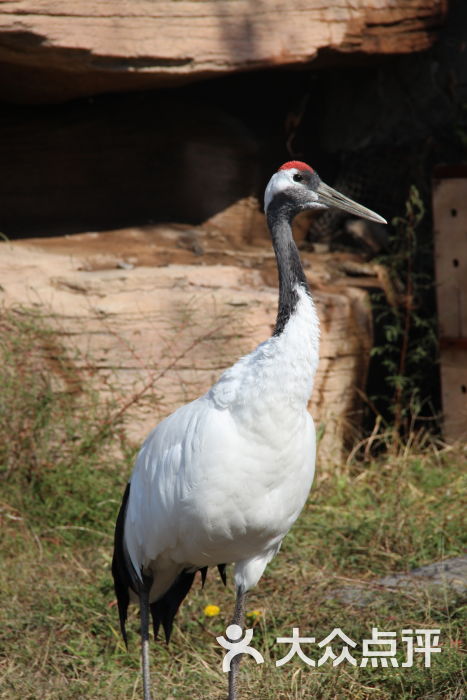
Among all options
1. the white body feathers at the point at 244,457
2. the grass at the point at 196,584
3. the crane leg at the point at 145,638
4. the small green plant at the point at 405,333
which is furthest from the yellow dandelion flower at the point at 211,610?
the small green plant at the point at 405,333

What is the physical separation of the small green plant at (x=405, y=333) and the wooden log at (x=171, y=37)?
97cm

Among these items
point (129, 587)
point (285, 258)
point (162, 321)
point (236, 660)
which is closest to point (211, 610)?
point (129, 587)

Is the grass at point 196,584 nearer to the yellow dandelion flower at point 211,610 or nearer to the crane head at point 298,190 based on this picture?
the yellow dandelion flower at point 211,610

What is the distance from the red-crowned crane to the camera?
8.70ft

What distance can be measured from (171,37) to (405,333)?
6.22 feet

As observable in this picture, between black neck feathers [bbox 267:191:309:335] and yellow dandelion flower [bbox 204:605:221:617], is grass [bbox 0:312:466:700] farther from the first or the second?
black neck feathers [bbox 267:191:309:335]

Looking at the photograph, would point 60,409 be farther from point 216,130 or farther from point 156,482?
point 216,130

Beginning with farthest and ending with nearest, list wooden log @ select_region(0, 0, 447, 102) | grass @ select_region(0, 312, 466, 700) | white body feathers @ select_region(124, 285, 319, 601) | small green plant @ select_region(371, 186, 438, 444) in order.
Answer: small green plant @ select_region(371, 186, 438, 444)
wooden log @ select_region(0, 0, 447, 102)
grass @ select_region(0, 312, 466, 700)
white body feathers @ select_region(124, 285, 319, 601)

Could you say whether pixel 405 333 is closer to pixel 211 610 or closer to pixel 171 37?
pixel 171 37

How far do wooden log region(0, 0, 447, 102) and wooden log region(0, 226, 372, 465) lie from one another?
91cm

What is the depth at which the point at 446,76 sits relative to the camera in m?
5.70

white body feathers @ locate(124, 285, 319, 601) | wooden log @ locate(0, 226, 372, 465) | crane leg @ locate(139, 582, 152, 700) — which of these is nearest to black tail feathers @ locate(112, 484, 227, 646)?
crane leg @ locate(139, 582, 152, 700)

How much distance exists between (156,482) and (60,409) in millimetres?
1630

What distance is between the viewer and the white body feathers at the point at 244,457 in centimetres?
265
